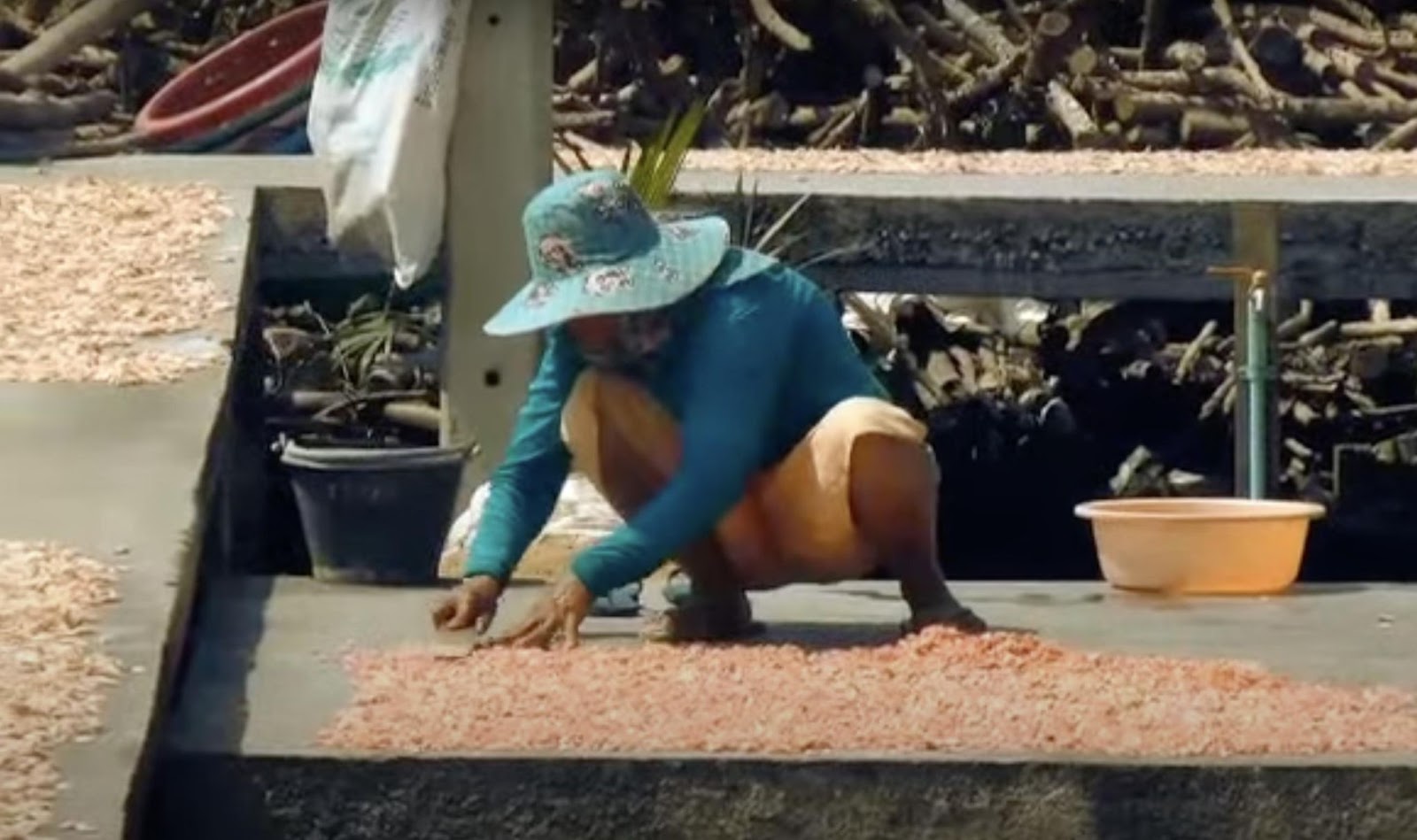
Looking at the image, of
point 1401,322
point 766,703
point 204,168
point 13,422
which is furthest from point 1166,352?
point 766,703

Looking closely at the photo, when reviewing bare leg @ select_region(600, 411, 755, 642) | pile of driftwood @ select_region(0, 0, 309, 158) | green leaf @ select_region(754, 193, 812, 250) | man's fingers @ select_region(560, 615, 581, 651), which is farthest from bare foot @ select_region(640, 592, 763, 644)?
pile of driftwood @ select_region(0, 0, 309, 158)

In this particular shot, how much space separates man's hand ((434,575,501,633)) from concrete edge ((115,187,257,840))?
0.45 metres

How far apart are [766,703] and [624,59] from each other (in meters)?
7.76

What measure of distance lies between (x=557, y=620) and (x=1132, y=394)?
561 centimetres

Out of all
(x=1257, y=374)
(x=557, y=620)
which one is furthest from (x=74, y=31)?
(x=557, y=620)

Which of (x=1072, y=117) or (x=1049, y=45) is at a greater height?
(x=1049, y=45)

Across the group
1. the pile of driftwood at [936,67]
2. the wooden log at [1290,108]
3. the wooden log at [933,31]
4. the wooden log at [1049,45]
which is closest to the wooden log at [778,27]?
the pile of driftwood at [936,67]

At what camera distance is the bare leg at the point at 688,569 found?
19.9 ft

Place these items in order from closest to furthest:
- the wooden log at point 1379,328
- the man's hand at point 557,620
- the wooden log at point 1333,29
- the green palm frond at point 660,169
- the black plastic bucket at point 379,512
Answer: the man's hand at point 557,620 < the black plastic bucket at point 379,512 < the green palm frond at point 660,169 < the wooden log at point 1379,328 < the wooden log at point 1333,29

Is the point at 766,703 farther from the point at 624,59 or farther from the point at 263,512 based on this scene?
the point at 624,59

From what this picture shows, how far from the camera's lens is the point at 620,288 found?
5.70 m

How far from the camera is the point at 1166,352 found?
11.2m

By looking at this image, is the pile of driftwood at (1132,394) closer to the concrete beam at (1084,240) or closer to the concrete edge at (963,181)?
the concrete edge at (963,181)

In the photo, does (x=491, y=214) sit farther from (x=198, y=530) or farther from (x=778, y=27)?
(x=778, y=27)
